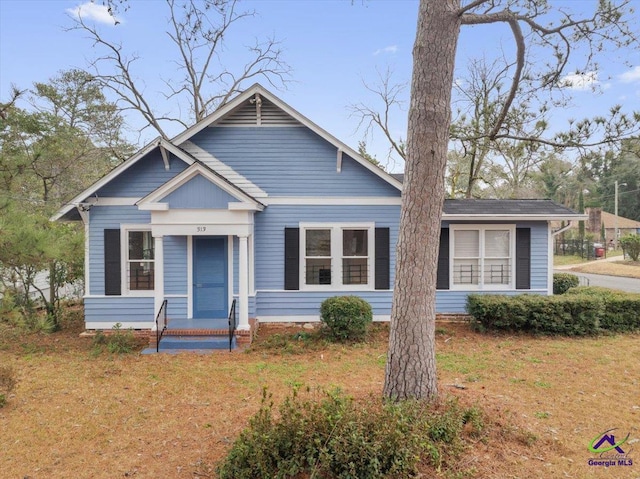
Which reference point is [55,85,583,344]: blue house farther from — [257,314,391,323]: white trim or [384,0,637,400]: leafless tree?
[384,0,637,400]: leafless tree

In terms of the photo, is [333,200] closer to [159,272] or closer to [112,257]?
[159,272]

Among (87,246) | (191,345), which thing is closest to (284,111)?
(87,246)

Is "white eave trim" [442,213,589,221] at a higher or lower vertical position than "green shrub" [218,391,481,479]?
higher

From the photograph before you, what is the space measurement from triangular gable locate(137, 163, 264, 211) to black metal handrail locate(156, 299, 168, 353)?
212 cm

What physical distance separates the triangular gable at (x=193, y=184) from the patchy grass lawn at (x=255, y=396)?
299 cm

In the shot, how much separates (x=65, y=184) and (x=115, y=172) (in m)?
9.53

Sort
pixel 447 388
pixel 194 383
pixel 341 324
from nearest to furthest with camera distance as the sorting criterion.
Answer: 1. pixel 447 388
2. pixel 194 383
3. pixel 341 324

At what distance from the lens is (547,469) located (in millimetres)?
Result: 3242

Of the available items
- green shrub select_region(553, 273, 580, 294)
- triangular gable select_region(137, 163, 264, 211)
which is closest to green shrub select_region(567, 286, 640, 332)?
green shrub select_region(553, 273, 580, 294)

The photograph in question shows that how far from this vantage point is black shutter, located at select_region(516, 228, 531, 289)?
933 centimetres

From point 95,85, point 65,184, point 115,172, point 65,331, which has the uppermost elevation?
point 95,85

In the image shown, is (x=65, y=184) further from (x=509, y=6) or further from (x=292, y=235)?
(x=509, y=6)

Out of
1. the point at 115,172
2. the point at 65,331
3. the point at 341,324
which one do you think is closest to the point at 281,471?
the point at 341,324

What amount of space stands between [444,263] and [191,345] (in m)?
6.24
